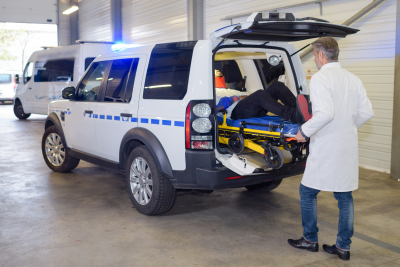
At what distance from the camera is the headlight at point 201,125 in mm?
3475

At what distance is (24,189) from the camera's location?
511 cm

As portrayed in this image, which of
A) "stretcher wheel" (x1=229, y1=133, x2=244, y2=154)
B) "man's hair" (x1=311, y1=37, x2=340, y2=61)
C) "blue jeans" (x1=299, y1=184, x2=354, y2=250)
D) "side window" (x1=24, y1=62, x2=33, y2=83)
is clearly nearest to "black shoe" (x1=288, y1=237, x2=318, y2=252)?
"blue jeans" (x1=299, y1=184, x2=354, y2=250)

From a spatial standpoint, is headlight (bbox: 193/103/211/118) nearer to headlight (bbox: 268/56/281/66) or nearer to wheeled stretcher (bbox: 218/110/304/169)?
wheeled stretcher (bbox: 218/110/304/169)

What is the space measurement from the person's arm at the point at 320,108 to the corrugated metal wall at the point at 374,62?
3.67 m

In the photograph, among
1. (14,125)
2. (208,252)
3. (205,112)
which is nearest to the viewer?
(208,252)

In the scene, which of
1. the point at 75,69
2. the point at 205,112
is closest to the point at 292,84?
the point at 205,112

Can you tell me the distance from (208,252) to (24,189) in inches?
119

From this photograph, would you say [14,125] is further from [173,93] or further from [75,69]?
[173,93]

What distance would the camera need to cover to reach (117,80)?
4.47 m

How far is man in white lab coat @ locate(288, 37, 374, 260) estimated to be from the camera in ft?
9.52

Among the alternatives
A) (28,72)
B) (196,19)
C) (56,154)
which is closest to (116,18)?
(28,72)

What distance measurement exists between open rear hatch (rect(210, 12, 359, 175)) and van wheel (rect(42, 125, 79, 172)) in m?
2.87

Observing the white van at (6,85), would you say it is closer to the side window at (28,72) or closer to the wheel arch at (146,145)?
the side window at (28,72)

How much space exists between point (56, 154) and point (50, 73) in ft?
21.5
